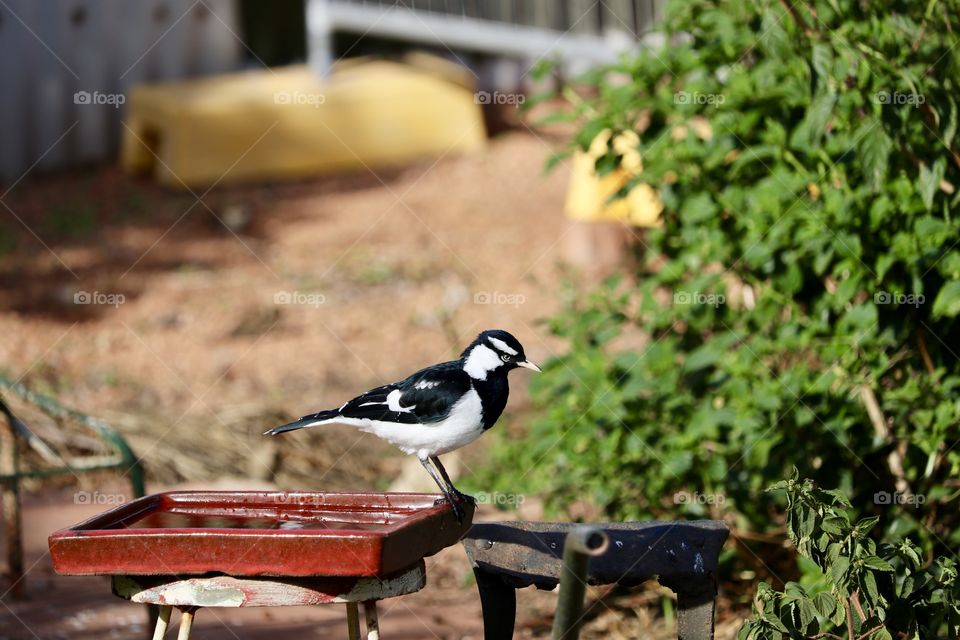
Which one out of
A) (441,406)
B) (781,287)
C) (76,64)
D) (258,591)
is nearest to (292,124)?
(76,64)

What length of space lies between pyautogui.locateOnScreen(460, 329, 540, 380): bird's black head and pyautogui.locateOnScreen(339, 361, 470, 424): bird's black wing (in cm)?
4

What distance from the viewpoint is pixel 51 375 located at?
301 inches

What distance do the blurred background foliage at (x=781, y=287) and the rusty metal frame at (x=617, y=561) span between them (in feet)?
3.14

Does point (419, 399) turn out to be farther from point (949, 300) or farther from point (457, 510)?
point (949, 300)

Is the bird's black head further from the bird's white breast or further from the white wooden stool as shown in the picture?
the white wooden stool

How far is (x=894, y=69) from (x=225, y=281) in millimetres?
6268

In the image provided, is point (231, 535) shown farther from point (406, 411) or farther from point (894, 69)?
point (894, 69)

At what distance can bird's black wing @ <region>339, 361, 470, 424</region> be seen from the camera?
3.30 meters

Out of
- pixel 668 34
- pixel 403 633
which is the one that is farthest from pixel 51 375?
pixel 668 34

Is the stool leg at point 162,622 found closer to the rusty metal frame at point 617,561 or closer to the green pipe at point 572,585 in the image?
the rusty metal frame at point 617,561

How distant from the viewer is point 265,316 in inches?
334

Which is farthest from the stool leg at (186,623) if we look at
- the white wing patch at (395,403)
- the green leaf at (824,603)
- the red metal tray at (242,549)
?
the green leaf at (824,603)

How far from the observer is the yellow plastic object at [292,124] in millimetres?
10539

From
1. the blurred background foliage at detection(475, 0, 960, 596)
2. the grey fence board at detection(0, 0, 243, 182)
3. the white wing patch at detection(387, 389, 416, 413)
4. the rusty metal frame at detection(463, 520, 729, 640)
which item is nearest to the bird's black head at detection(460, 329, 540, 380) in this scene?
the white wing patch at detection(387, 389, 416, 413)
